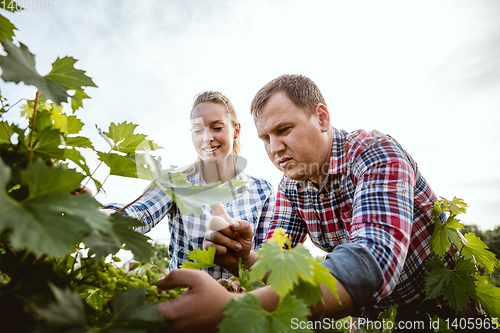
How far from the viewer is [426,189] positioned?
1.58 meters

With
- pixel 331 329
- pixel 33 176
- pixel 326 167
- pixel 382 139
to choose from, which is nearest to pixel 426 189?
pixel 382 139

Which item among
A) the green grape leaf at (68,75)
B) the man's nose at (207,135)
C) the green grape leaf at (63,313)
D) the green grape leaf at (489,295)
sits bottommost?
the green grape leaf at (489,295)

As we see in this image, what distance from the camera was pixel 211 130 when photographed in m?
2.79

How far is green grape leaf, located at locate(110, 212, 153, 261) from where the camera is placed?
1.71ft

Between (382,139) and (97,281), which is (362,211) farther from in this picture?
(97,281)

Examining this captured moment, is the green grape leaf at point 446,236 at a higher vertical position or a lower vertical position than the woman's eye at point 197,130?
lower

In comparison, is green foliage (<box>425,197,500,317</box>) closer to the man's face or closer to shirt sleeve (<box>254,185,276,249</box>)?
the man's face

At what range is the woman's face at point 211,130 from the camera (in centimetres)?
277

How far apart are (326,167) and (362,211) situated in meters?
0.85

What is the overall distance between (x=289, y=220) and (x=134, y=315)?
5.68 ft

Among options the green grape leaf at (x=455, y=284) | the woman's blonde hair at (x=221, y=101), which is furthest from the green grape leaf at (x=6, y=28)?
the woman's blonde hair at (x=221, y=101)

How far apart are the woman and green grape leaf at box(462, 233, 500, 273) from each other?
57.3 inches

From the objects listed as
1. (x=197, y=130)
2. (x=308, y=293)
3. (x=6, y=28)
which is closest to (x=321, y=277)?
(x=308, y=293)

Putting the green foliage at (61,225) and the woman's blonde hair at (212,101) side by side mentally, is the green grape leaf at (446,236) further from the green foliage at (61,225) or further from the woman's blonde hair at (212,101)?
the woman's blonde hair at (212,101)
